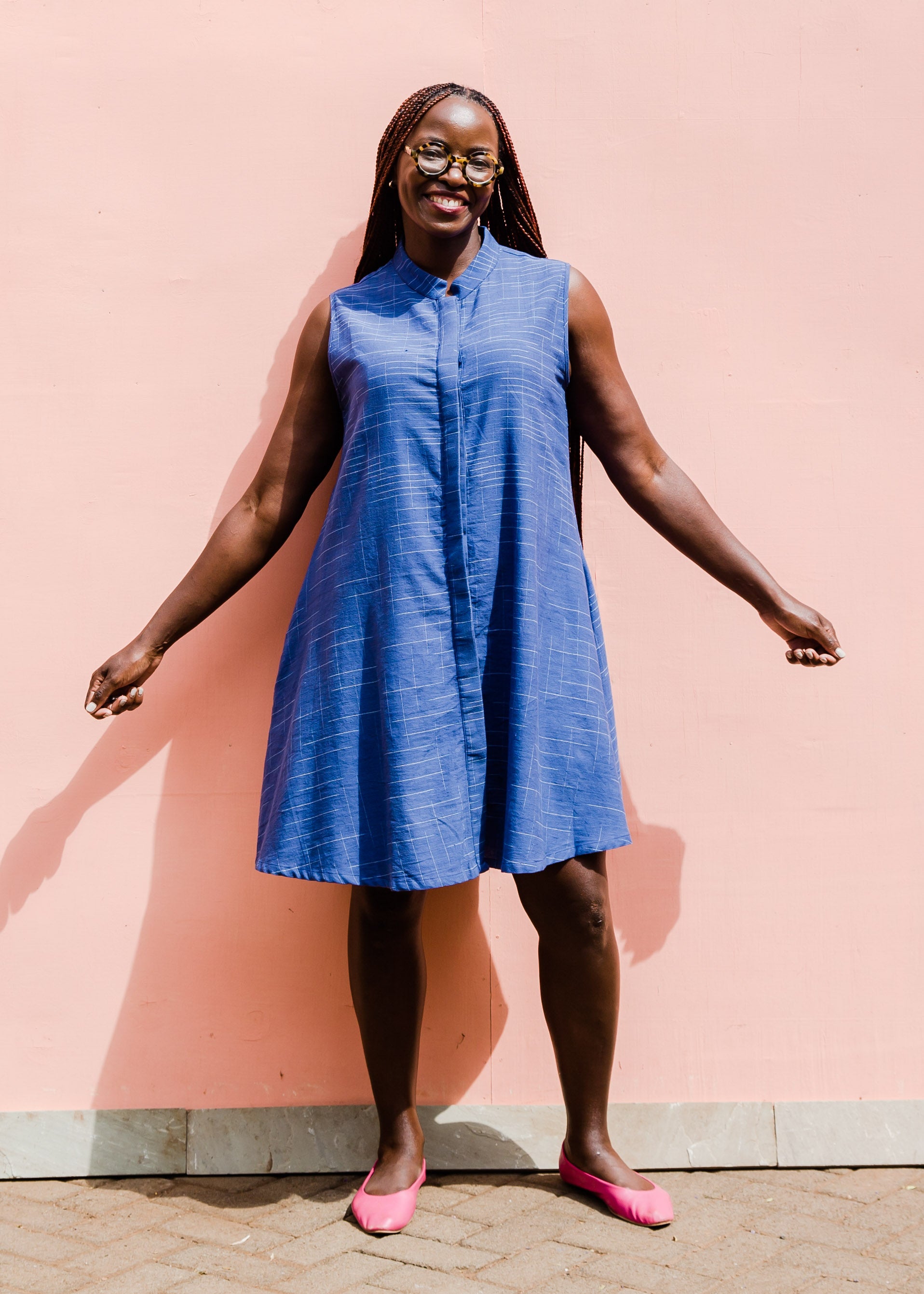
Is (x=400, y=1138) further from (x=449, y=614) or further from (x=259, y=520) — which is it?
(x=259, y=520)

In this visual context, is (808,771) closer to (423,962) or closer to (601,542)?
(601,542)

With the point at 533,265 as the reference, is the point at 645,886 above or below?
below

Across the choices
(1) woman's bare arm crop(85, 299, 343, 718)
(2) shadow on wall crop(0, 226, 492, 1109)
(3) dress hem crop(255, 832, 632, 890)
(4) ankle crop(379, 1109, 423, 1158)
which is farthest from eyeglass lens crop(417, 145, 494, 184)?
(4) ankle crop(379, 1109, 423, 1158)

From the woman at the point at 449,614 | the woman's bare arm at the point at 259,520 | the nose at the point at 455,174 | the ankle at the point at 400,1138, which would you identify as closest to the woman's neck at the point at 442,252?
the woman at the point at 449,614

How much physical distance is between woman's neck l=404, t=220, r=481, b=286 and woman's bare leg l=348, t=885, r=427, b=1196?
1.31 meters

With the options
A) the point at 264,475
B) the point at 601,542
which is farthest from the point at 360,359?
the point at 601,542

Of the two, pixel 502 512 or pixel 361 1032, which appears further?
pixel 361 1032

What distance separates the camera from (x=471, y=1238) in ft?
7.38

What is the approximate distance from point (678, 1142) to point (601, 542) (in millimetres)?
1406

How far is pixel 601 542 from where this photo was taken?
2.76 metres

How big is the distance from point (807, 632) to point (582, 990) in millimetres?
879

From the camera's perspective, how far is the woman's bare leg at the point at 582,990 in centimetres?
236

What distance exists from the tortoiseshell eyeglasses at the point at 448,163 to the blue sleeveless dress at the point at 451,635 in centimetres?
20

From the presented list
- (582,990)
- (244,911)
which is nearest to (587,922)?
(582,990)
